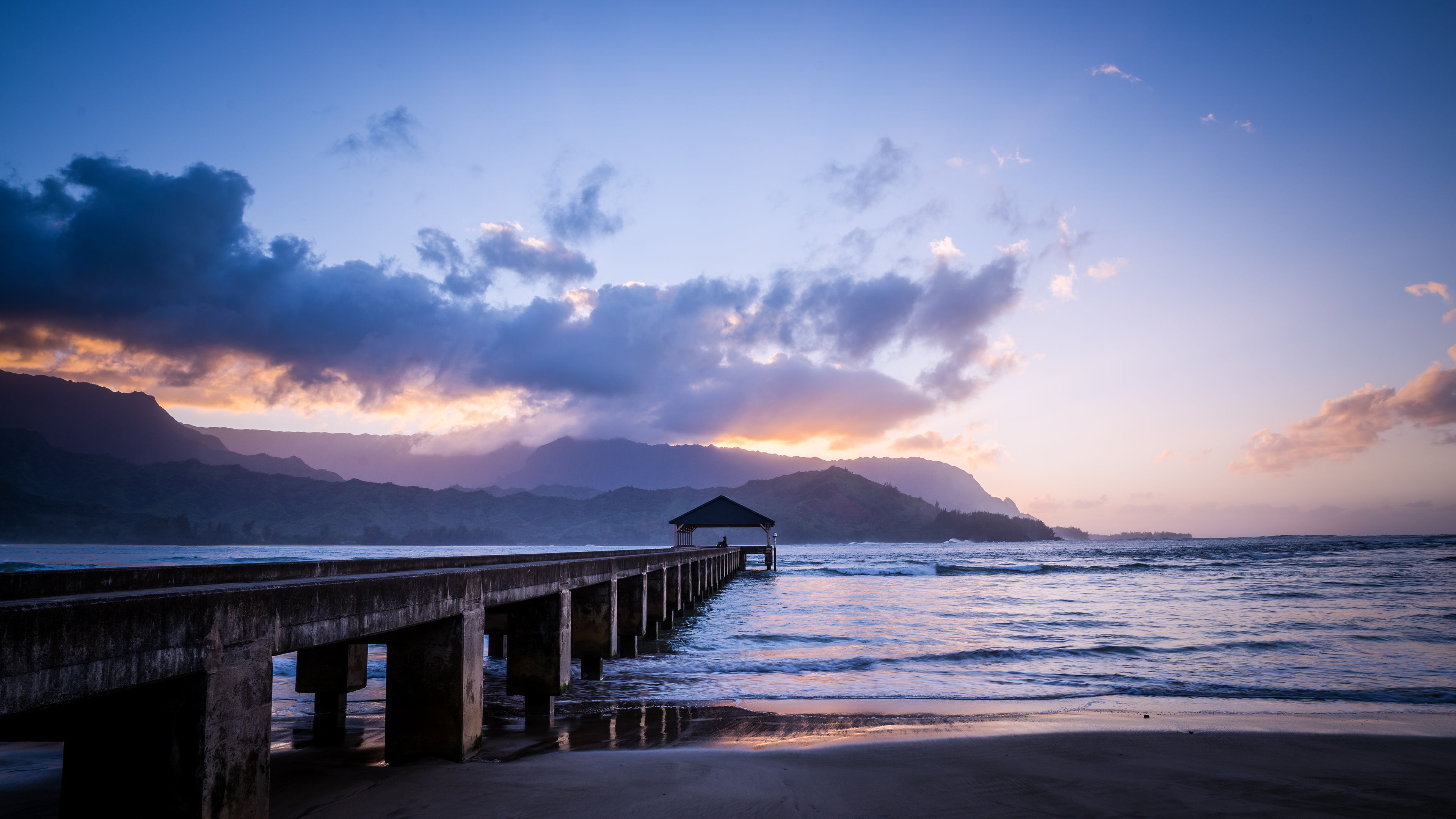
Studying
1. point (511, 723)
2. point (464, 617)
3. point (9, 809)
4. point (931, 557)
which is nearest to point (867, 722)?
point (511, 723)

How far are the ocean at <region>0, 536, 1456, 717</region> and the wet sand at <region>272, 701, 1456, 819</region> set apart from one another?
66.7 inches

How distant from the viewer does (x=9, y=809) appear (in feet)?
18.7

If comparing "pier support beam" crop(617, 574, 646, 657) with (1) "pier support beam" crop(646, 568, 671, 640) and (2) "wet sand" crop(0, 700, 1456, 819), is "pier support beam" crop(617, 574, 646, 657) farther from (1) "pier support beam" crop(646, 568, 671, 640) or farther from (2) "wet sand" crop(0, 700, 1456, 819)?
(2) "wet sand" crop(0, 700, 1456, 819)

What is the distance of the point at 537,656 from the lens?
8.54 m

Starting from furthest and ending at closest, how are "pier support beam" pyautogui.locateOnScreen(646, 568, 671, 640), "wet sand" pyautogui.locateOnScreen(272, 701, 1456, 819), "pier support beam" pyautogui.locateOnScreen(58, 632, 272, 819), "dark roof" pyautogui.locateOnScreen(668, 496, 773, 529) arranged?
"dark roof" pyautogui.locateOnScreen(668, 496, 773, 529)
"pier support beam" pyautogui.locateOnScreen(646, 568, 671, 640)
"wet sand" pyautogui.locateOnScreen(272, 701, 1456, 819)
"pier support beam" pyautogui.locateOnScreen(58, 632, 272, 819)

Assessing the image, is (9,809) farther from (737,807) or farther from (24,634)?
(737,807)

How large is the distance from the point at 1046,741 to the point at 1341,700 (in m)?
6.61

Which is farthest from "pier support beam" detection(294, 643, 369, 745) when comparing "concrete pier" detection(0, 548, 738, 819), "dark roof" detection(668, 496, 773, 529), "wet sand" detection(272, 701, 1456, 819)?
"dark roof" detection(668, 496, 773, 529)

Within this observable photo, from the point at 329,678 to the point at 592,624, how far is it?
150 inches

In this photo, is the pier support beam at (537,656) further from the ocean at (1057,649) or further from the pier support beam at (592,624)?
the pier support beam at (592,624)

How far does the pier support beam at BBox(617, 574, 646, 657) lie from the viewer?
49.2 feet

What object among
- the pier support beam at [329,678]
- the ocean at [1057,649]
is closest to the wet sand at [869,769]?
the pier support beam at [329,678]

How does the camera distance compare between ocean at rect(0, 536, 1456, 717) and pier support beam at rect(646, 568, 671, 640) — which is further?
pier support beam at rect(646, 568, 671, 640)

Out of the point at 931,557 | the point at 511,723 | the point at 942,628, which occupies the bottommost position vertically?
the point at 931,557
